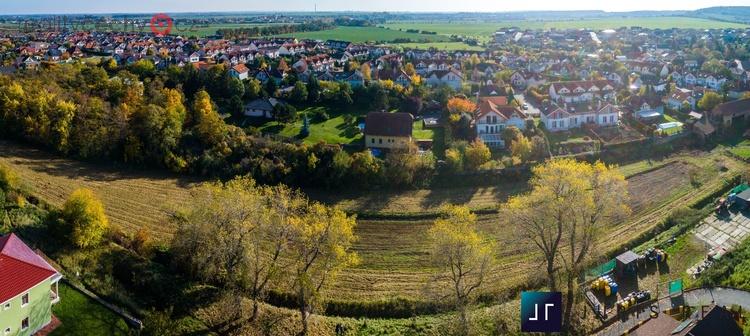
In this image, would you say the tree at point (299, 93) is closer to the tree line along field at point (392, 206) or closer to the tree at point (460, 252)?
the tree line along field at point (392, 206)

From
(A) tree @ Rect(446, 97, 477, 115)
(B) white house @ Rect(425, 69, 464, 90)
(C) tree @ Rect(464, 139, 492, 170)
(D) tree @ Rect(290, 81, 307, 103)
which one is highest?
(B) white house @ Rect(425, 69, 464, 90)

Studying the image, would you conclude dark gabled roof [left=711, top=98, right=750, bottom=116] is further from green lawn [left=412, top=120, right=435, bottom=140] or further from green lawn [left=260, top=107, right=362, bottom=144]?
green lawn [left=260, top=107, right=362, bottom=144]

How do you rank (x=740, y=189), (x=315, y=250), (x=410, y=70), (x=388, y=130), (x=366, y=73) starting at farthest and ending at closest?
(x=410, y=70)
(x=366, y=73)
(x=388, y=130)
(x=740, y=189)
(x=315, y=250)

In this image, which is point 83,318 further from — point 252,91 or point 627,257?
point 252,91

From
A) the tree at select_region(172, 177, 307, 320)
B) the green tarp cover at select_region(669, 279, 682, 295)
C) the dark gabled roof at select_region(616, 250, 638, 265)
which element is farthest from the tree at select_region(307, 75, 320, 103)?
the green tarp cover at select_region(669, 279, 682, 295)

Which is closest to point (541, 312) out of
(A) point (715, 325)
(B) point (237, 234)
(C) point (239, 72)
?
(A) point (715, 325)

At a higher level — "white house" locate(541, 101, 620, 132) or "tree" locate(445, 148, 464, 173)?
"white house" locate(541, 101, 620, 132)

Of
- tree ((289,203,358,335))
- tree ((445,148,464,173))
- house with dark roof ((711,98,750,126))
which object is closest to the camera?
tree ((289,203,358,335))

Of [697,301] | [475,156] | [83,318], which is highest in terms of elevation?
[475,156]
